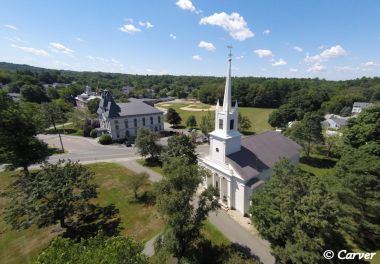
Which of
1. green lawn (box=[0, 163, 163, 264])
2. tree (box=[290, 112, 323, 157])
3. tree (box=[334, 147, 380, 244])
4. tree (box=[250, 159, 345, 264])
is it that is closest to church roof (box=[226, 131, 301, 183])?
tree (box=[290, 112, 323, 157])

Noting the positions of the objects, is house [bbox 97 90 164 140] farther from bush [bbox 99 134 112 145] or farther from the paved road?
the paved road

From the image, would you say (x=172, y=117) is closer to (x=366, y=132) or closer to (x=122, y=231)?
(x=122, y=231)

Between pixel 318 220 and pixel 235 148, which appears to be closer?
pixel 318 220

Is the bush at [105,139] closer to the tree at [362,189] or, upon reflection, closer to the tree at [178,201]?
the tree at [178,201]

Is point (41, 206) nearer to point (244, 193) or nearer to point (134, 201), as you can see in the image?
point (134, 201)

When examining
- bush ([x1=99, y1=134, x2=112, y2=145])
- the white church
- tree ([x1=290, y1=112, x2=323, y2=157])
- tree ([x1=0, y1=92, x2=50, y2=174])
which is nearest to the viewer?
the white church

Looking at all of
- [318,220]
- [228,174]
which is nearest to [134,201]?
[228,174]

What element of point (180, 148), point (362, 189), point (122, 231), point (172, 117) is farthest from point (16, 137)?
point (172, 117)
